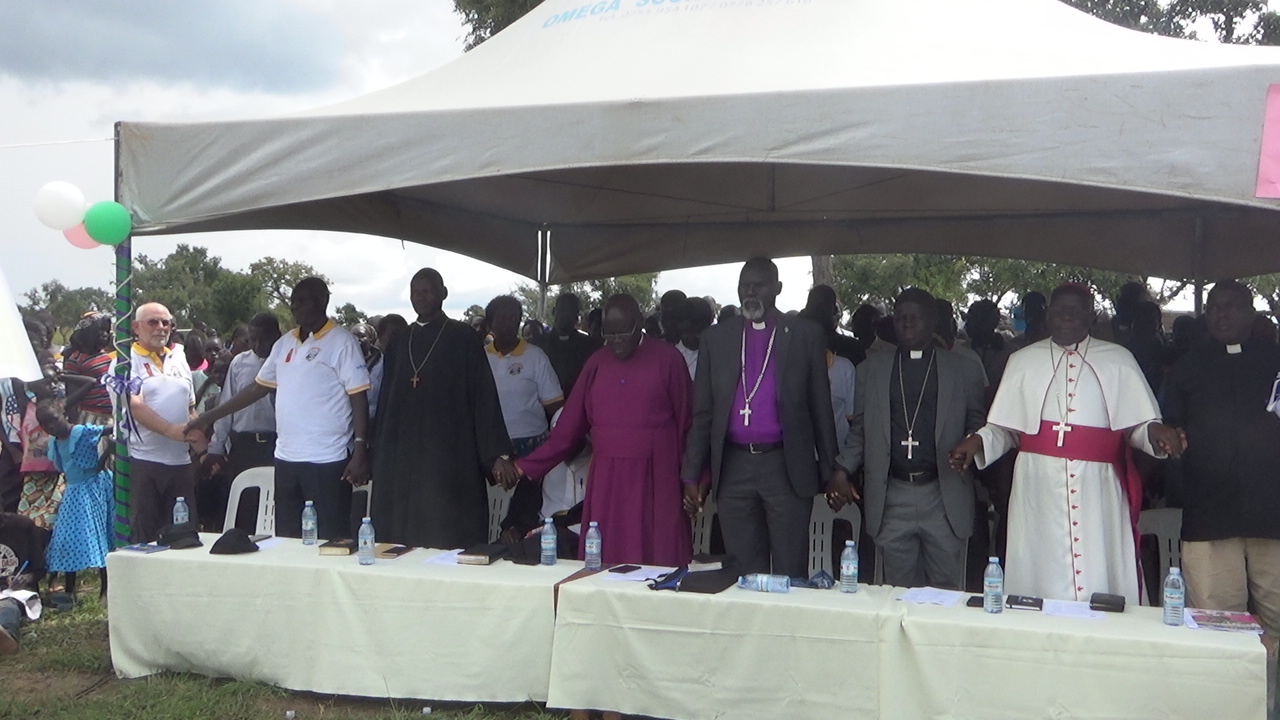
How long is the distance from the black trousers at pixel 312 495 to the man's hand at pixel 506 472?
0.79 meters

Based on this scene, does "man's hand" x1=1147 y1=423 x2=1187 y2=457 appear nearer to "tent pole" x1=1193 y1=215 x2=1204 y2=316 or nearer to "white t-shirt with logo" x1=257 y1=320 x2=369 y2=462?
"white t-shirt with logo" x1=257 y1=320 x2=369 y2=462

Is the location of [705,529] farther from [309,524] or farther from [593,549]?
[309,524]

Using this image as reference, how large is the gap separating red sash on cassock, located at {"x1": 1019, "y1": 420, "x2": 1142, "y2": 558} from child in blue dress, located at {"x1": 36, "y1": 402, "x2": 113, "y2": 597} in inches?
204

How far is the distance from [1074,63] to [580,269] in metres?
5.39

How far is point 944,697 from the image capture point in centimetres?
356

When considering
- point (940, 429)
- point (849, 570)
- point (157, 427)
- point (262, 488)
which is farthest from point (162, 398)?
point (940, 429)

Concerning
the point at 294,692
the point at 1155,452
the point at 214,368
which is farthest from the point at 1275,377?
the point at 214,368

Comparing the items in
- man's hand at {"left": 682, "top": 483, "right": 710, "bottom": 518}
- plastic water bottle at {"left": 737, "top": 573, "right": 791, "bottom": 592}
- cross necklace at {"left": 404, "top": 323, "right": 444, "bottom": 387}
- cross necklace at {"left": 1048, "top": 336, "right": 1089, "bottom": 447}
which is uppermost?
cross necklace at {"left": 404, "top": 323, "right": 444, "bottom": 387}

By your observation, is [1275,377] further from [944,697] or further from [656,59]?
[656,59]

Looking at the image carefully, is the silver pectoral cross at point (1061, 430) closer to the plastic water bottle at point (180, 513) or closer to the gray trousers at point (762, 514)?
the gray trousers at point (762, 514)

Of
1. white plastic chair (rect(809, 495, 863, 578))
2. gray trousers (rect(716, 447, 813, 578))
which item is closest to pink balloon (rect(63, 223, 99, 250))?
gray trousers (rect(716, 447, 813, 578))

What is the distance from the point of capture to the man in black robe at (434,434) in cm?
565


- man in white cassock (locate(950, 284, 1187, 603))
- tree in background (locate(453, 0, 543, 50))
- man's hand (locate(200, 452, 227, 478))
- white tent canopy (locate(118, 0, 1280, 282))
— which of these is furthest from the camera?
tree in background (locate(453, 0, 543, 50))

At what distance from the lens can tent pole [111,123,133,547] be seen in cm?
499
